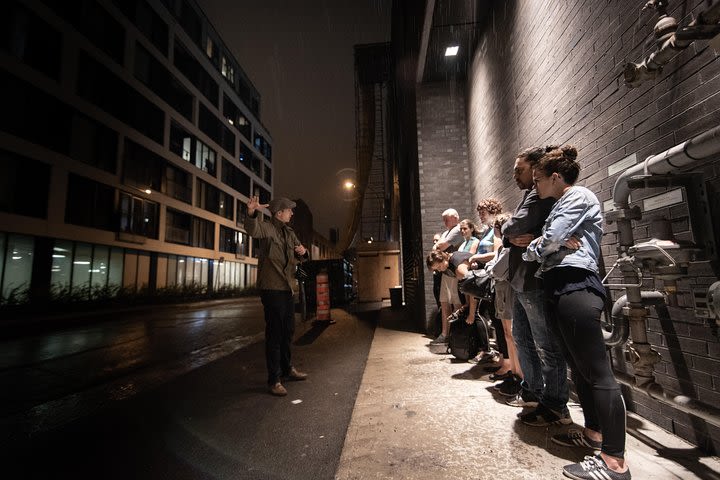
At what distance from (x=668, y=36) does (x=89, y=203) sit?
22.5m

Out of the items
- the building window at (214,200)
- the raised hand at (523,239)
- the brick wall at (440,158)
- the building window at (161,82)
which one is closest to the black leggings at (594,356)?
the raised hand at (523,239)

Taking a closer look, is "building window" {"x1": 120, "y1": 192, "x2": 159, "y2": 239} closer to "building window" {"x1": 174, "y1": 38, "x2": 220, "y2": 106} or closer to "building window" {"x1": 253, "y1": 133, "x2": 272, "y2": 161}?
"building window" {"x1": 174, "y1": 38, "x2": 220, "y2": 106}

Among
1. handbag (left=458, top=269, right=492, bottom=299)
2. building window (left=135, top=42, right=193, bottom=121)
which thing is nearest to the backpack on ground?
handbag (left=458, top=269, right=492, bottom=299)

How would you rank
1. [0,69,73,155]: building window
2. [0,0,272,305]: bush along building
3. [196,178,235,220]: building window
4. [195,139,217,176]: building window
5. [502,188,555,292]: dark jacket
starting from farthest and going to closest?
[196,178,235,220]: building window < [195,139,217,176]: building window < [0,0,272,305]: bush along building < [0,69,73,155]: building window < [502,188,555,292]: dark jacket

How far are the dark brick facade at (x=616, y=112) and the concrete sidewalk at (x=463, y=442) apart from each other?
0.93 feet

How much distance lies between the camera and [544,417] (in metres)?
2.42

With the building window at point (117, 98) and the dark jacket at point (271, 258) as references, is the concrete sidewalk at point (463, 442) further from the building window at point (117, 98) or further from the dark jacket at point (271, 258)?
the building window at point (117, 98)

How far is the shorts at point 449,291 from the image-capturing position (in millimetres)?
4973

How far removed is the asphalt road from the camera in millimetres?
2154

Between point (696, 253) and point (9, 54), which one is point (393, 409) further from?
point (9, 54)

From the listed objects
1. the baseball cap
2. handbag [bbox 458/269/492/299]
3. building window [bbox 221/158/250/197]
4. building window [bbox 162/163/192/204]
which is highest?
building window [bbox 221/158/250/197]

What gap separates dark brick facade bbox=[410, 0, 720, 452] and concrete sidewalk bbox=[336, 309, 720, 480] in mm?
283

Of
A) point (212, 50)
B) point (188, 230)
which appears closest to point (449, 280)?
point (188, 230)

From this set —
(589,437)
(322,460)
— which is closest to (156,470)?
(322,460)
